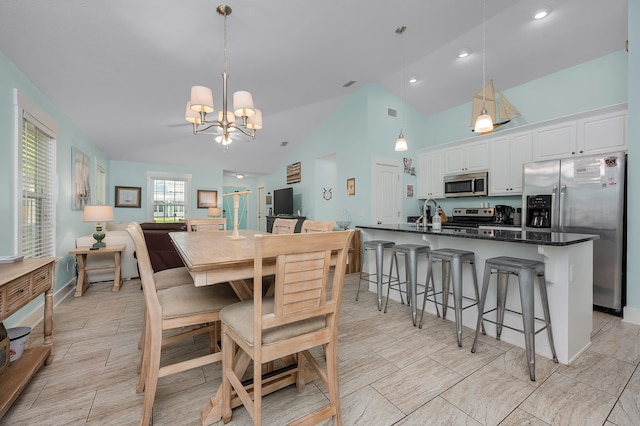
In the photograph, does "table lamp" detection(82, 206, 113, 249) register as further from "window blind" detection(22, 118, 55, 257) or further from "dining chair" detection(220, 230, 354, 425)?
"dining chair" detection(220, 230, 354, 425)

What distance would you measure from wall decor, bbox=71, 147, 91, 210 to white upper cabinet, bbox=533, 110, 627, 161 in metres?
6.58

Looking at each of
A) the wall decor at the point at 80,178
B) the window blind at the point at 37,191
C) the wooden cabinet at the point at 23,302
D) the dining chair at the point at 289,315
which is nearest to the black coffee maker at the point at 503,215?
the dining chair at the point at 289,315

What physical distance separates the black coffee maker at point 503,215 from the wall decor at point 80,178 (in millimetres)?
6336

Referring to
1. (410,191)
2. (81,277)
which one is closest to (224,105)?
(81,277)

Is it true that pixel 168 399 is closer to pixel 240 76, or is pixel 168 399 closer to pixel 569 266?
pixel 569 266

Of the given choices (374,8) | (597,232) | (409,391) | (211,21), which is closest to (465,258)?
(409,391)

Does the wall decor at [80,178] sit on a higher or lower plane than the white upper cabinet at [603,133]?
lower

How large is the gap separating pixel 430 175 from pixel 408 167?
0.44 meters

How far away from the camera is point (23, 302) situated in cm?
165

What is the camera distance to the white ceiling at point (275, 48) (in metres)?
2.37

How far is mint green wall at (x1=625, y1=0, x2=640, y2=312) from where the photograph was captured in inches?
106

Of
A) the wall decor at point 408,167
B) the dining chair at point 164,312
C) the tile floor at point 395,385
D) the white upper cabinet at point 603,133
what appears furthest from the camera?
the wall decor at point 408,167

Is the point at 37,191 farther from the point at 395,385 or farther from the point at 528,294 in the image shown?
the point at 528,294

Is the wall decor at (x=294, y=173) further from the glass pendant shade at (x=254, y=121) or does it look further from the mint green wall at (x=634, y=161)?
the mint green wall at (x=634, y=161)
